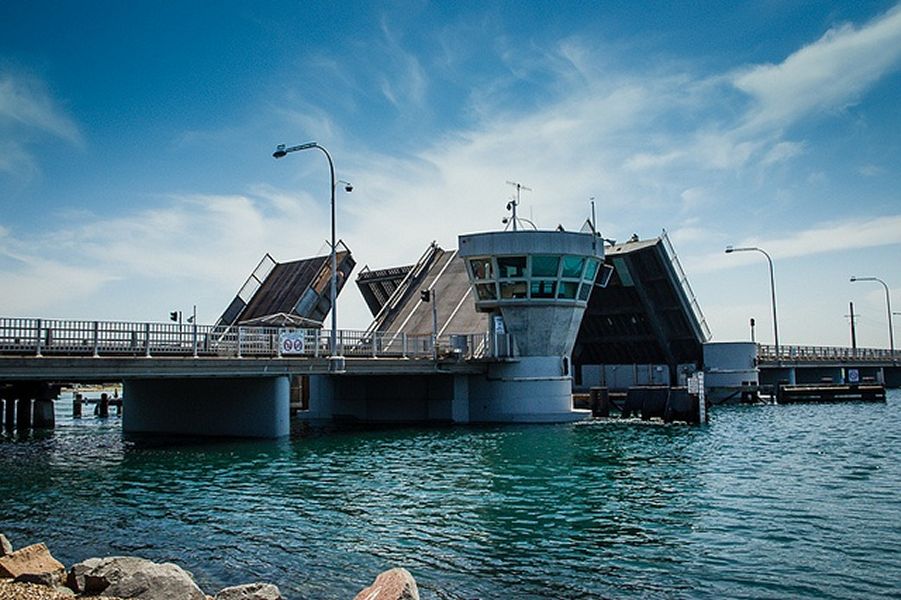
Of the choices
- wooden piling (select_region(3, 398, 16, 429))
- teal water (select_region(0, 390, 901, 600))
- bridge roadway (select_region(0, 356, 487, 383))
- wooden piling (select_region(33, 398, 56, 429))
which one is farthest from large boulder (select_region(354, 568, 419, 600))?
wooden piling (select_region(3, 398, 16, 429))

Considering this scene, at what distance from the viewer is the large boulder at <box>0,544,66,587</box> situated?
10531 millimetres

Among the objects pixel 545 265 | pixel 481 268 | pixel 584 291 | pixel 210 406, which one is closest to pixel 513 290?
pixel 481 268

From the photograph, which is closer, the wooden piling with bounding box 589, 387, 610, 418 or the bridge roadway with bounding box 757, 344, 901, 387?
the wooden piling with bounding box 589, 387, 610, 418

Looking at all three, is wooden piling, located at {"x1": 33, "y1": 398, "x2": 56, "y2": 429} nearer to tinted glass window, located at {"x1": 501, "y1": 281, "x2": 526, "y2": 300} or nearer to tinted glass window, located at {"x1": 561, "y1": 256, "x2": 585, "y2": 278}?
tinted glass window, located at {"x1": 501, "y1": 281, "x2": 526, "y2": 300}

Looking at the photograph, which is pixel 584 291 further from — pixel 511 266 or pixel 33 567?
pixel 33 567

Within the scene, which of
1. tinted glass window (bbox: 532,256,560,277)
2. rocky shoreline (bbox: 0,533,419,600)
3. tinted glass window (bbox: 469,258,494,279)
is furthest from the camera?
tinted glass window (bbox: 469,258,494,279)

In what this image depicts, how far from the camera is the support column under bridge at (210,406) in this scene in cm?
3469

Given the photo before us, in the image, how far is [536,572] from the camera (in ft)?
40.0

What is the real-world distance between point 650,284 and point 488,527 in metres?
38.7

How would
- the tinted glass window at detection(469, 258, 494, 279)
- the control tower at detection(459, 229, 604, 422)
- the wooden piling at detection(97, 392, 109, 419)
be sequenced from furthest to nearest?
the wooden piling at detection(97, 392, 109, 419) → the tinted glass window at detection(469, 258, 494, 279) → the control tower at detection(459, 229, 604, 422)

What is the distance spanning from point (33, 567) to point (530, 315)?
1364 inches

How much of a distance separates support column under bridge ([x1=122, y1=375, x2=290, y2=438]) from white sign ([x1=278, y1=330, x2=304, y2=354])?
4.55ft

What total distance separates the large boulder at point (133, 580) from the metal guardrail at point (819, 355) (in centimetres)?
6714

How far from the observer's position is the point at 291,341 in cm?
3300
